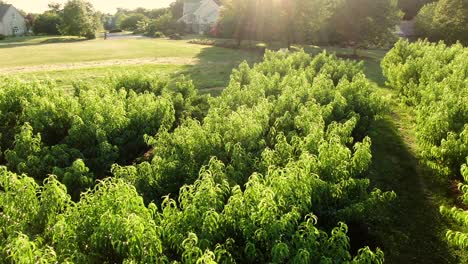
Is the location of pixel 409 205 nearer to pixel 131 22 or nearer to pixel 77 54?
pixel 77 54

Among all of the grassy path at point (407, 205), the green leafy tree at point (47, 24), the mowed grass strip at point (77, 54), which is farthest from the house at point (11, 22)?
the grassy path at point (407, 205)

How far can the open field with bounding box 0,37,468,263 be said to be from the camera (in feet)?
40.4

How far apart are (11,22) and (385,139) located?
95.5m

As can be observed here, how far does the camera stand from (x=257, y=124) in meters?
11.8

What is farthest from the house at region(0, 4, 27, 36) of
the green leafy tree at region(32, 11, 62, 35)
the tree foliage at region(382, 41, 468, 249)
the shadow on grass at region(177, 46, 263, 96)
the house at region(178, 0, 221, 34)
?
the tree foliage at region(382, 41, 468, 249)

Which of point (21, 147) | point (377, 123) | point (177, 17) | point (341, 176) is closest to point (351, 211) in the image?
point (341, 176)

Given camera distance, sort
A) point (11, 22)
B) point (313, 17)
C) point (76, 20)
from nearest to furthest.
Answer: point (313, 17) → point (76, 20) → point (11, 22)

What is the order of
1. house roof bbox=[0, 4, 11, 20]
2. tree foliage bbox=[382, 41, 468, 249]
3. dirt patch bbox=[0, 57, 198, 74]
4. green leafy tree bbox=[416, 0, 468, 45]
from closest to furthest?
tree foliage bbox=[382, 41, 468, 249] → dirt patch bbox=[0, 57, 198, 74] → green leafy tree bbox=[416, 0, 468, 45] → house roof bbox=[0, 4, 11, 20]

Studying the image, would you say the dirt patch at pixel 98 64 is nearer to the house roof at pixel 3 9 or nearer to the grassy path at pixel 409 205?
the grassy path at pixel 409 205

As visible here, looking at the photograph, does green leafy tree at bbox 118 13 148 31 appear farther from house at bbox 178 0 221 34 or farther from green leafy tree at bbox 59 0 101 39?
green leafy tree at bbox 59 0 101 39

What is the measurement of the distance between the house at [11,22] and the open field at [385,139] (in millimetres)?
49416

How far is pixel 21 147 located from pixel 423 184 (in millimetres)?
15720

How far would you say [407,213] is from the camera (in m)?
14.0

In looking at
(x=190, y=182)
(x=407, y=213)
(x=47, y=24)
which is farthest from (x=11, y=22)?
(x=407, y=213)
